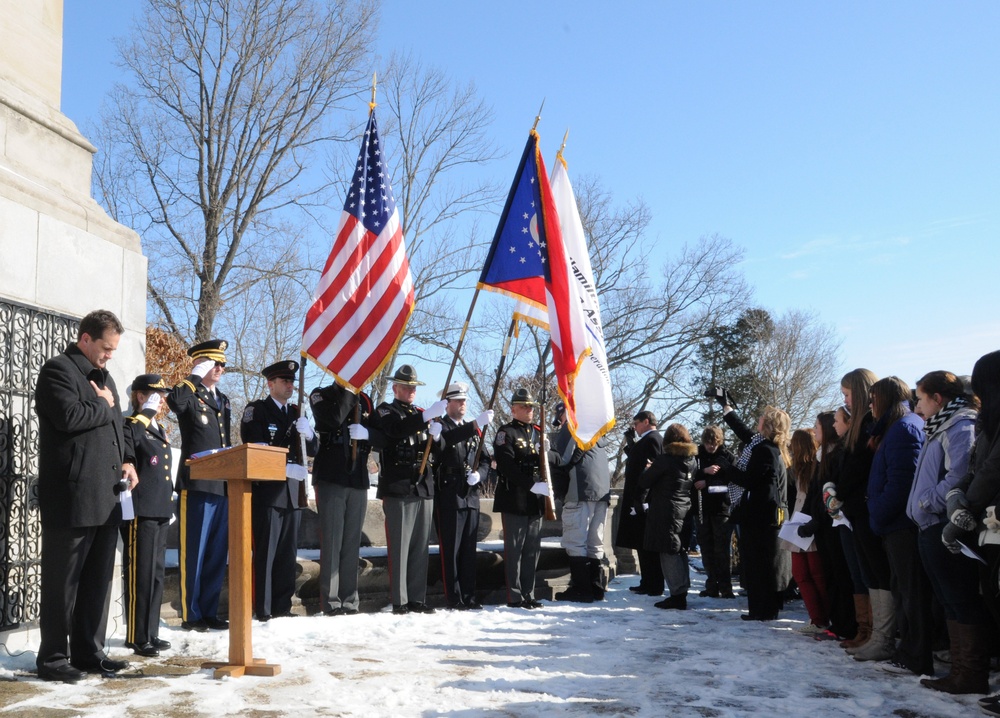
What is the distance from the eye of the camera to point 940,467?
19.3 ft

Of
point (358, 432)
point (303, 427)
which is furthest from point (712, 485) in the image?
point (303, 427)

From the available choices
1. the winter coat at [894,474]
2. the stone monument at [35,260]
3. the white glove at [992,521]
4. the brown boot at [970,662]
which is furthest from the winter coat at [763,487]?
the stone monument at [35,260]

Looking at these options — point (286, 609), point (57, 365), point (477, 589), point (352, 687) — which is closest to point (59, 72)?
point (57, 365)

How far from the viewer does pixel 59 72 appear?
7430mm

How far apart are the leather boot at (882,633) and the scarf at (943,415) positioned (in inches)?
58.6

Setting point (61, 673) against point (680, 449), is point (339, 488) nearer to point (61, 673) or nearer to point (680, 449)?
point (61, 673)

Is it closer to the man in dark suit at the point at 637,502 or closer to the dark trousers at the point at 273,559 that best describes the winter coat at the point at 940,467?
the dark trousers at the point at 273,559

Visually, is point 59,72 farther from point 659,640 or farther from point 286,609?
point 659,640

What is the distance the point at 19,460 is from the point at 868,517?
19.3 ft

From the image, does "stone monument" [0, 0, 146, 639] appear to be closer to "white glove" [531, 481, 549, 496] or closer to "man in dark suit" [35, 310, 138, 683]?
"man in dark suit" [35, 310, 138, 683]

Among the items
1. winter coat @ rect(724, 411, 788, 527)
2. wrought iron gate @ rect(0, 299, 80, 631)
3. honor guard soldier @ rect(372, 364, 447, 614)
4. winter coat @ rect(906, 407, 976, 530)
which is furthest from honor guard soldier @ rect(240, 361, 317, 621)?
winter coat @ rect(906, 407, 976, 530)

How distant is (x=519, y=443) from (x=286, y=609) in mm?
2865

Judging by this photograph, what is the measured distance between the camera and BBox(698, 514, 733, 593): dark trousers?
1066cm

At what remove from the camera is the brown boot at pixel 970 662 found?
5609 mm
